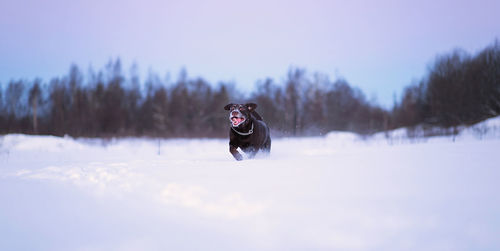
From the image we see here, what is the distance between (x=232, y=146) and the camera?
5762mm

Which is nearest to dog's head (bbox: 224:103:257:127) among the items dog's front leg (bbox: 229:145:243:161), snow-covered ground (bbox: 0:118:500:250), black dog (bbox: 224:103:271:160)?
black dog (bbox: 224:103:271:160)

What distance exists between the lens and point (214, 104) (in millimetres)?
31859

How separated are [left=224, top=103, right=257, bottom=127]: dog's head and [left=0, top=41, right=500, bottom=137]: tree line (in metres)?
16.1

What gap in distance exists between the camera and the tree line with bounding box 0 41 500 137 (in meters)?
23.7

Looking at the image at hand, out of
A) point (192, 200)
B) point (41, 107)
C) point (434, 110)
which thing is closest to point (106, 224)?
point (192, 200)

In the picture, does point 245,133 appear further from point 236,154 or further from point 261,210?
point 261,210

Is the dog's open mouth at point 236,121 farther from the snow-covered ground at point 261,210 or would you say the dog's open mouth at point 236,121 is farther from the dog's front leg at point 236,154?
the snow-covered ground at point 261,210

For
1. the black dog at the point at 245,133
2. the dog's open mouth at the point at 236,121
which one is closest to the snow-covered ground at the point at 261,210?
the dog's open mouth at the point at 236,121

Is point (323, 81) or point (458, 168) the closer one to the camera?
point (458, 168)

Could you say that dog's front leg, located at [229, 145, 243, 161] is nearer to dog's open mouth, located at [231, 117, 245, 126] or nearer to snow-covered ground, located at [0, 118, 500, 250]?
dog's open mouth, located at [231, 117, 245, 126]

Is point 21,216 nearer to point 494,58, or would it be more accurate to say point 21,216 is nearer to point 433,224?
→ point 433,224

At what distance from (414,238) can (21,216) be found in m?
3.34

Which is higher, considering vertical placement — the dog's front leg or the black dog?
the black dog

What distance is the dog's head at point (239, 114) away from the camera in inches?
212
